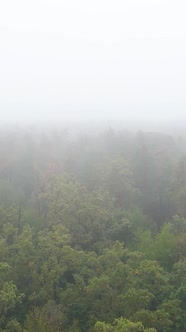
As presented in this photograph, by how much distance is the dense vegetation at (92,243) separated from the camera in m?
28.6

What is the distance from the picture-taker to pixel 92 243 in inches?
1834

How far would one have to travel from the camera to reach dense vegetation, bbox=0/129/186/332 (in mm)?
28641

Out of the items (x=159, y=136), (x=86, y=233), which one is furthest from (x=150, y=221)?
(x=159, y=136)

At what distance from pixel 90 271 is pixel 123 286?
4.28 meters

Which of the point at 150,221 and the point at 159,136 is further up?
the point at 159,136

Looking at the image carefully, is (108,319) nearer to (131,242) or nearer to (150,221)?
(131,242)

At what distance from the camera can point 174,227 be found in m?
46.2

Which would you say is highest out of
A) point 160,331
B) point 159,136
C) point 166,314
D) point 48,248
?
point 159,136

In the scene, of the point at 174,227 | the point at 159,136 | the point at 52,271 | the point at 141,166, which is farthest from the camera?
the point at 159,136

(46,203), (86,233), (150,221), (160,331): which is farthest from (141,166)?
(160,331)

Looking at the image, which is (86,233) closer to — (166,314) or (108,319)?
(108,319)

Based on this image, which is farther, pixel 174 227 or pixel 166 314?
pixel 174 227

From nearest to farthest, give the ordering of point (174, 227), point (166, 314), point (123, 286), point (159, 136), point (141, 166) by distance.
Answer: point (166, 314) < point (123, 286) < point (174, 227) < point (141, 166) < point (159, 136)

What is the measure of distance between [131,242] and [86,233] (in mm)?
6312
